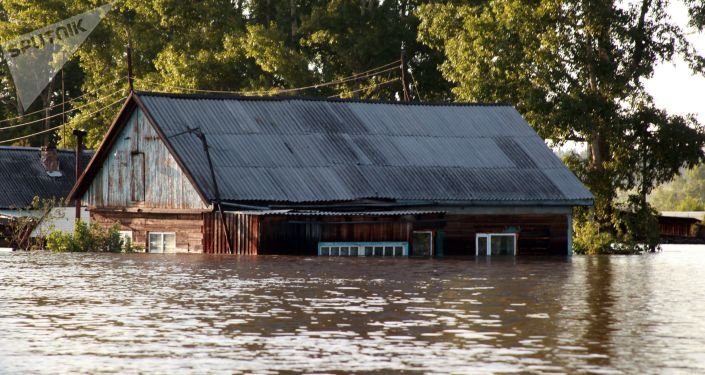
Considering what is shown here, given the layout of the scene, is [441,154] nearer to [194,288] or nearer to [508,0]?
[508,0]

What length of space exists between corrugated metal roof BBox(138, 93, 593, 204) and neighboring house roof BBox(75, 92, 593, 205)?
0.13 ft

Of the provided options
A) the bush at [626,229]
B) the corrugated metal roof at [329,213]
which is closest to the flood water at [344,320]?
the corrugated metal roof at [329,213]

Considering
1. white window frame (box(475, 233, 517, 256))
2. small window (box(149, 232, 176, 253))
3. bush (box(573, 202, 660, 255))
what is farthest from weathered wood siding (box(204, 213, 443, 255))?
bush (box(573, 202, 660, 255))

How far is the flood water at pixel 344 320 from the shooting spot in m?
16.9

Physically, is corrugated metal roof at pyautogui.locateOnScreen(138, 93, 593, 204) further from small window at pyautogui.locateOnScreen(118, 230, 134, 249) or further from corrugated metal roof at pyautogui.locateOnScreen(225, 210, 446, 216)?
small window at pyautogui.locateOnScreen(118, 230, 134, 249)

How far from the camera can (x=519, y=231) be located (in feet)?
173

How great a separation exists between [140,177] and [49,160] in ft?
75.4

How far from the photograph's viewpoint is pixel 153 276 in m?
34.4

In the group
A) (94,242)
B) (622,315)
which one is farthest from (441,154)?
(622,315)

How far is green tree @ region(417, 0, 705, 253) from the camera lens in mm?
60625

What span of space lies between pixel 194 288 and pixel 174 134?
21.2 m

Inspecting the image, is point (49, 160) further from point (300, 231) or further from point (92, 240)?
point (300, 231)

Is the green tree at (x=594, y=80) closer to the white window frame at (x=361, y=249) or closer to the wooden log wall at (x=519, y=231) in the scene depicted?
the wooden log wall at (x=519, y=231)

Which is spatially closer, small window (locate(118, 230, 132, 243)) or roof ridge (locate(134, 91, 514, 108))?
small window (locate(118, 230, 132, 243))
